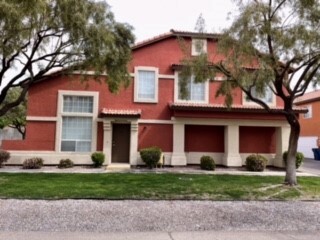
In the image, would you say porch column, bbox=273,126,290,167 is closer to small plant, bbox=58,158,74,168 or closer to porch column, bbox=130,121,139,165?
porch column, bbox=130,121,139,165

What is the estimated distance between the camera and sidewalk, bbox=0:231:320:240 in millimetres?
6672

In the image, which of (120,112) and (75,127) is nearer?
(120,112)

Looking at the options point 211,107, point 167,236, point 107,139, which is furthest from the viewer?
point 211,107

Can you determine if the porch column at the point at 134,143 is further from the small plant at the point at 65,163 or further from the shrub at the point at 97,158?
the small plant at the point at 65,163

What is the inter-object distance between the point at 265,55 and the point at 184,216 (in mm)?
6714

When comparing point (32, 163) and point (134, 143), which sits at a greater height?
point (134, 143)

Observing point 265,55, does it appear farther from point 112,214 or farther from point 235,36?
point 112,214

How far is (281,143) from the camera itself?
20.7m

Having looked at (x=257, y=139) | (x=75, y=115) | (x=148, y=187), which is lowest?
(x=148, y=187)

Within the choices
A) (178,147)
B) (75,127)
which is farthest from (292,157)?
(75,127)

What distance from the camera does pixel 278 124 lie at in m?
20.7

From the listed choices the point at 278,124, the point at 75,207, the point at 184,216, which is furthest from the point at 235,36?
the point at 278,124

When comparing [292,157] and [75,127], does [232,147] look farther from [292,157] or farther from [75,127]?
[75,127]

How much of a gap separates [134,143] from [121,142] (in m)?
0.99
